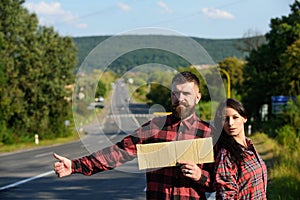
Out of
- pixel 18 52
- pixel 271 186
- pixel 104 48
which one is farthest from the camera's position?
pixel 18 52

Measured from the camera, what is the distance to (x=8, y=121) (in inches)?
1812

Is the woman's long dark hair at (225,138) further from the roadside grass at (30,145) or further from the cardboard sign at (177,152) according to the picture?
the roadside grass at (30,145)

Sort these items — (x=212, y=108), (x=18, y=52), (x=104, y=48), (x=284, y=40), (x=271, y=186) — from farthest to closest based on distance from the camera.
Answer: (x=284, y=40) → (x=18, y=52) → (x=271, y=186) → (x=212, y=108) → (x=104, y=48)

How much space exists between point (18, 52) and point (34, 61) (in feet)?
4.42

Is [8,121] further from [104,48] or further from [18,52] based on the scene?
[104,48]

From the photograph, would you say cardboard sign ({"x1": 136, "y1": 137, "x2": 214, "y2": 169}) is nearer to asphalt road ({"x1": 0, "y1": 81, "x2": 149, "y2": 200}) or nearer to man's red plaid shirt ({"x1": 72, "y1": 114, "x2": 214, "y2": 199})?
man's red plaid shirt ({"x1": 72, "y1": 114, "x2": 214, "y2": 199})

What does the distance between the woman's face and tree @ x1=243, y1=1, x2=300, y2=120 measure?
4291cm

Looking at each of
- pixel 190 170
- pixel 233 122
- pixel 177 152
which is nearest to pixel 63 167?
pixel 177 152

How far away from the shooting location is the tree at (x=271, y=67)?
5006 cm

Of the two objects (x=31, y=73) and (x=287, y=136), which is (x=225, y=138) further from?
(x=31, y=73)

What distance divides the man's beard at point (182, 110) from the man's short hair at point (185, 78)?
0.17 m

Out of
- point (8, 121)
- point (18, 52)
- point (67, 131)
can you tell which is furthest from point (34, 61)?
point (67, 131)

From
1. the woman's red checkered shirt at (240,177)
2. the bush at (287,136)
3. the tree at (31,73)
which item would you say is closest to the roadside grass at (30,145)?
the tree at (31,73)

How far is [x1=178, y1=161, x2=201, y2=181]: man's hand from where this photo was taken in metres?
4.18
